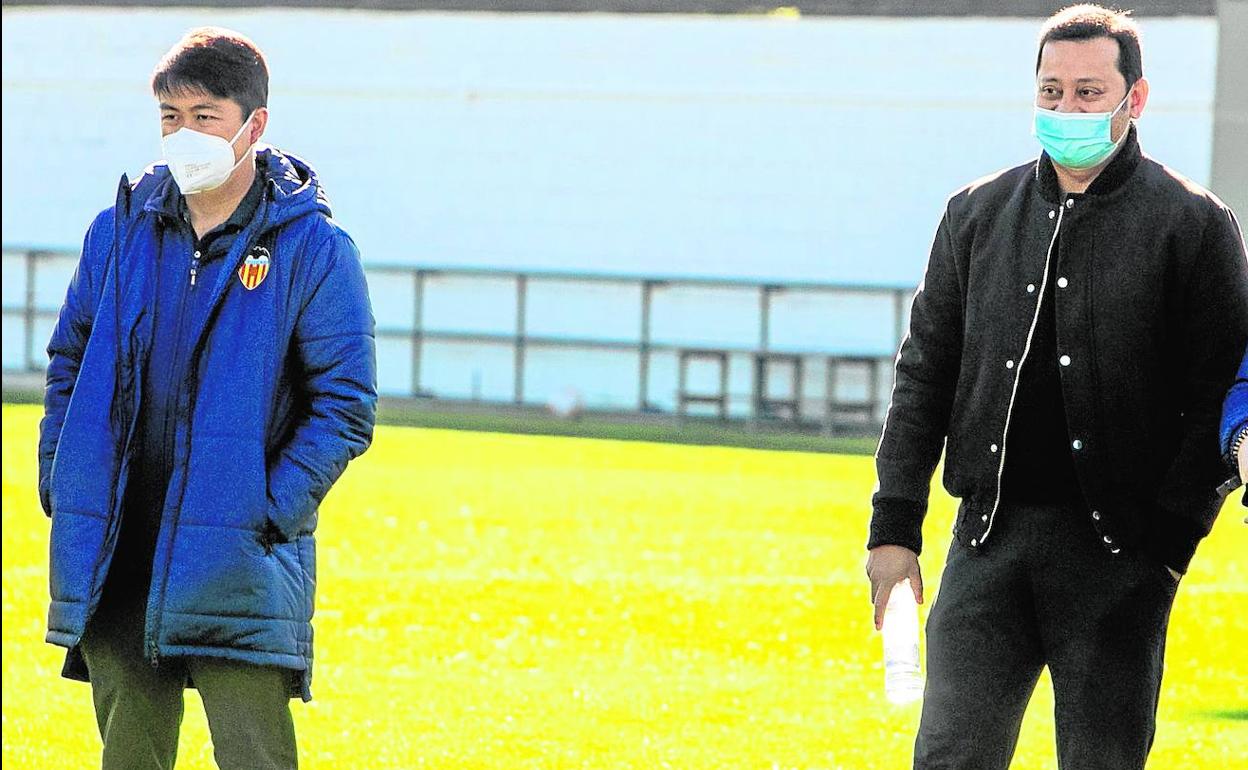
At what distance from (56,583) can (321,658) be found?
474 cm

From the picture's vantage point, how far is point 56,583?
418cm

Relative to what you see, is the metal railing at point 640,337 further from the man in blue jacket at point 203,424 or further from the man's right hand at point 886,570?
the man in blue jacket at point 203,424

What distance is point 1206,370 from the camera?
4.13 m

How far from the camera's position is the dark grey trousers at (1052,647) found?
161 inches

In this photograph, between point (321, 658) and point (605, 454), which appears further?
point (605, 454)

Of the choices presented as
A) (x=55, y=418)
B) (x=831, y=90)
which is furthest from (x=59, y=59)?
(x=55, y=418)

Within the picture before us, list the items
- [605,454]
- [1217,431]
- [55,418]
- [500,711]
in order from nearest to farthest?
[1217,431] < [55,418] < [500,711] < [605,454]

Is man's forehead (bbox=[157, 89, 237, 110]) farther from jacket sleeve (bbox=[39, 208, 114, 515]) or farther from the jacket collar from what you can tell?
the jacket collar

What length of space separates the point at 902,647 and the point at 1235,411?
0.77 m

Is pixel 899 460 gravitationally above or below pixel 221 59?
below

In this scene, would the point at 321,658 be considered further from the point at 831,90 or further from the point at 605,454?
the point at 831,90

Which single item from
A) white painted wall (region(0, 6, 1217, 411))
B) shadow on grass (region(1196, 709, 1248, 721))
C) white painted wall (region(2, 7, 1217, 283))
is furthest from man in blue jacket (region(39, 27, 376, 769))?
white painted wall (region(2, 7, 1217, 283))

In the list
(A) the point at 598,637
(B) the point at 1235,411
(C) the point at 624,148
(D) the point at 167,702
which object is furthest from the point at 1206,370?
(C) the point at 624,148

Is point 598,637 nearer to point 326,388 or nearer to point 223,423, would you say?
point 326,388
